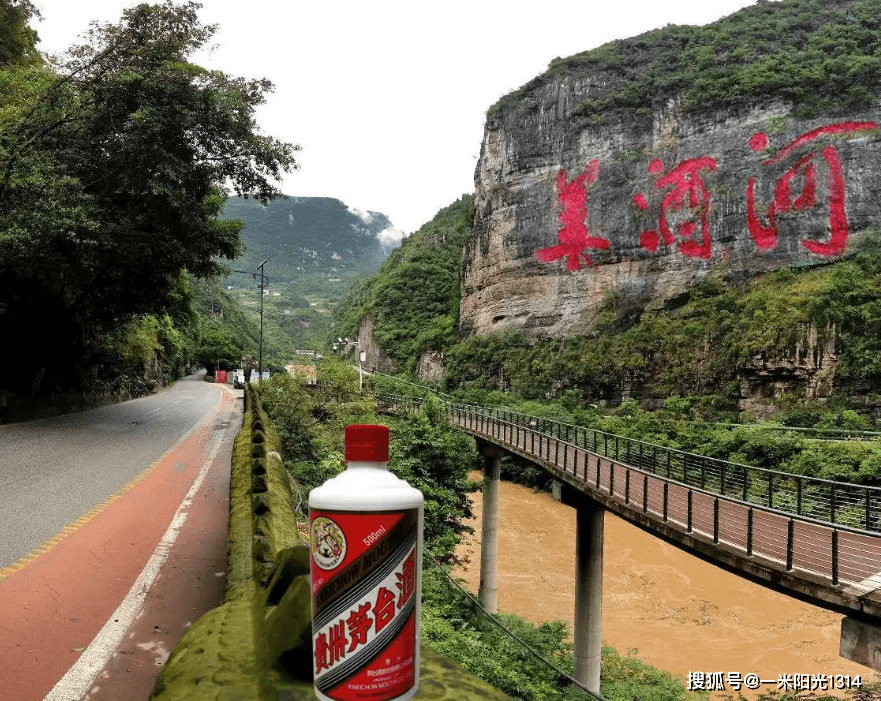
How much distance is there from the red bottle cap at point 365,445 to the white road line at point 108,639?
309cm

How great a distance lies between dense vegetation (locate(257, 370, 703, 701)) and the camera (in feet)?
29.3

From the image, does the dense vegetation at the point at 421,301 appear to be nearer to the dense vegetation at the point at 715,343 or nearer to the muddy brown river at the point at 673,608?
the dense vegetation at the point at 715,343

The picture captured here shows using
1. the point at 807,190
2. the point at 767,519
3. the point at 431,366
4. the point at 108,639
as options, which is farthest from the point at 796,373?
the point at 108,639

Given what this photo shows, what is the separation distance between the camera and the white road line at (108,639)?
350cm

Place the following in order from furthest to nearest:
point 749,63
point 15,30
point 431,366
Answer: point 431,366 < point 749,63 < point 15,30

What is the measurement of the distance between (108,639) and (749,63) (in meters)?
48.7

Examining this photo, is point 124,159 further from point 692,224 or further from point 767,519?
point 692,224

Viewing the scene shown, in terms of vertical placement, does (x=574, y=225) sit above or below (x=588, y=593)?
above

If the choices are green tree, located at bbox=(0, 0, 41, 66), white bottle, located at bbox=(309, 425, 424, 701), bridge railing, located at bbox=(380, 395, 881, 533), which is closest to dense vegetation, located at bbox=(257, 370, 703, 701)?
bridge railing, located at bbox=(380, 395, 881, 533)

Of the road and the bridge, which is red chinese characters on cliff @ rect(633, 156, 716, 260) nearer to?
the bridge

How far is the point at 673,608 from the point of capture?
18.6m

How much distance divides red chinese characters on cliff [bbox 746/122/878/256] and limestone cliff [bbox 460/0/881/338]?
68mm

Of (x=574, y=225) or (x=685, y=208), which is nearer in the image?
(x=685, y=208)

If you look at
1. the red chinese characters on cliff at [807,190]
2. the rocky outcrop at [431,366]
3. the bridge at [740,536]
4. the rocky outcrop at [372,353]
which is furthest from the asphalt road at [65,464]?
the rocky outcrop at [372,353]
